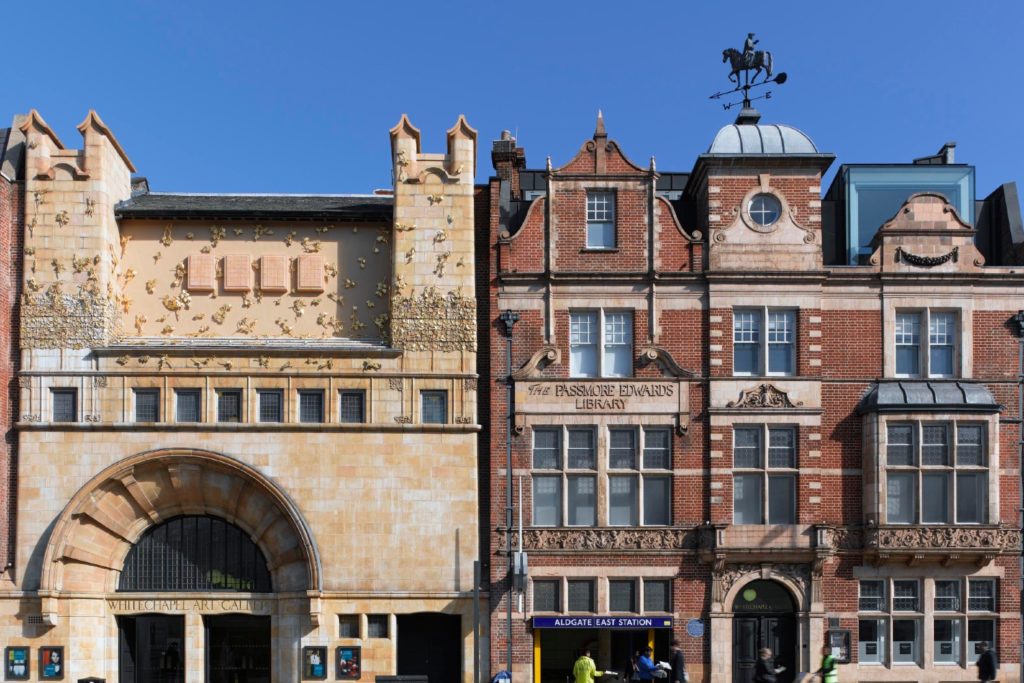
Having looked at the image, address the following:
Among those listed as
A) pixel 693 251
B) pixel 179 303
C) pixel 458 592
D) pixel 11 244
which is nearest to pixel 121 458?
pixel 179 303

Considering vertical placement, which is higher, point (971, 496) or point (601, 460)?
point (601, 460)

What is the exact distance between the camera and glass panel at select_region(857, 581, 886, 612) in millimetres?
28016

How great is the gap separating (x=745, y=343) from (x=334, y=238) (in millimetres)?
10599

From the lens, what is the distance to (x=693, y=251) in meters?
28.7

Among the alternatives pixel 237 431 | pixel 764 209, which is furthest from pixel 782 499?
pixel 237 431

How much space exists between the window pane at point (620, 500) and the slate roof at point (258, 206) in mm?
8727

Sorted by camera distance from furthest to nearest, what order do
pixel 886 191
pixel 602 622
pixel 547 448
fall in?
1. pixel 886 191
2. pixel 547 448
3. pixel 602 622

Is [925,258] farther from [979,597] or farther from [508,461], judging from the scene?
[508,461]

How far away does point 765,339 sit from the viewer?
28.4 metres

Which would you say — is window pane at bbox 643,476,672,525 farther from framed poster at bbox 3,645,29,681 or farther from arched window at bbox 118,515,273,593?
framed poster at bbox 3,645,29,681

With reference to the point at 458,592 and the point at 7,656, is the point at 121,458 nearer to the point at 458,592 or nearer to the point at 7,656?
the point at 7,656

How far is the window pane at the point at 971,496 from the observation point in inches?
1093

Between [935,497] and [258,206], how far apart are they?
59.6 ft

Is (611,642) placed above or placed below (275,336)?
below
